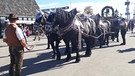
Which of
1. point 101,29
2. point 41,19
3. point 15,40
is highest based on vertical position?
point 41,19

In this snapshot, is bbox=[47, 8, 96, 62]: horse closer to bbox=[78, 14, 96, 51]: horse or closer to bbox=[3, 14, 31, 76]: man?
bbox=[78, 14, 96, 51]: horse

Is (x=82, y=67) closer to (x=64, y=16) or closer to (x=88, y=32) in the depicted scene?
(x=64, y=16)

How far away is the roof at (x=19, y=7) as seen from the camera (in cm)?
3944

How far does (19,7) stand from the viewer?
42.6 meters

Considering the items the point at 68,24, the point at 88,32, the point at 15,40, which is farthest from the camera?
the point at 88,32

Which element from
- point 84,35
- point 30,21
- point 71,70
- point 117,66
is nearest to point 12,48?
point 71,70

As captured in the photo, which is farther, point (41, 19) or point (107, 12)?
point (107, 12)

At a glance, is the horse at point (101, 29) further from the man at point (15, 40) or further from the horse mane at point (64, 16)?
the man at point (15, 40)

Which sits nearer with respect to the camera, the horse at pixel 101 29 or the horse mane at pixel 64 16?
the horse mane at pixel 64 16

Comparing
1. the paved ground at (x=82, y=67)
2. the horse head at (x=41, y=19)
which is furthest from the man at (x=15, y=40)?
the horse head at (x=41, y=19)

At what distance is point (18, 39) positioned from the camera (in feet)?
24.6

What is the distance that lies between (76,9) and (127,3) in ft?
192

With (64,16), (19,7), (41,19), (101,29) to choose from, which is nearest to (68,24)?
(64,16)

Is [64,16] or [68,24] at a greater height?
[64,16]
